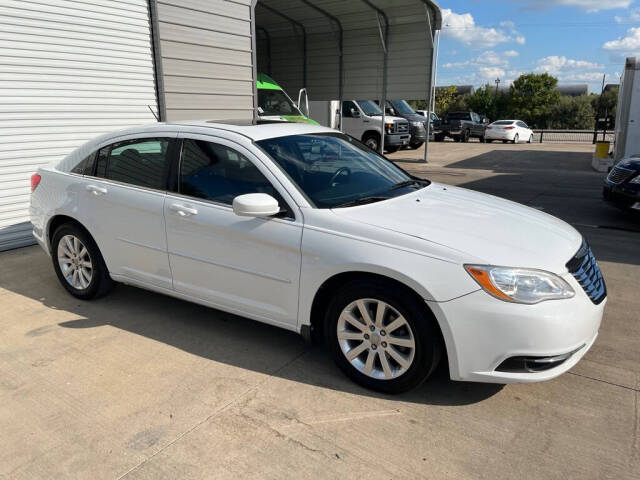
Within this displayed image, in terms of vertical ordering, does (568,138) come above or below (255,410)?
above

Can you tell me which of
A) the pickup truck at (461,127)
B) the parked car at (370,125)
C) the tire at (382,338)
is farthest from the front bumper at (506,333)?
the pickup truck at (461,127)

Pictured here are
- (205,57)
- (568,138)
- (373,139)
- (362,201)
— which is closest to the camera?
(362,201)

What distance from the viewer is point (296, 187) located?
339 centimetres

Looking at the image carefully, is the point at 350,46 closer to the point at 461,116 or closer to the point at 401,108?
the point at 401,108

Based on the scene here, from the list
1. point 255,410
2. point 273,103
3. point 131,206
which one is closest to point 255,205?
point 255,410

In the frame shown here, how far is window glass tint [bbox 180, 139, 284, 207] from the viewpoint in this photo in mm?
3537

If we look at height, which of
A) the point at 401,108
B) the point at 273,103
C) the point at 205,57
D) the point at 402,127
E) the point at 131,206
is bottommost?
the point at 131,206

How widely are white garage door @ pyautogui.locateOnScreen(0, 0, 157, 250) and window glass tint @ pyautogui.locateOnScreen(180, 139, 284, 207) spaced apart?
148 inches

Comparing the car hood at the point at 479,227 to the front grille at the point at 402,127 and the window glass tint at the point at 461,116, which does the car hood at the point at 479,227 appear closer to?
the front grille at the point at 402,127

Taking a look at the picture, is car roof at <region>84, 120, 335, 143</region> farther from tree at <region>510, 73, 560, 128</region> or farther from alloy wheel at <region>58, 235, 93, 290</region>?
tree at <region>510, 73, 560, 128</region>

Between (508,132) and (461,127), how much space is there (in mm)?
2918

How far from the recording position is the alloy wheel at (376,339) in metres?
3.00

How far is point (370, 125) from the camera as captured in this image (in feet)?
62.9

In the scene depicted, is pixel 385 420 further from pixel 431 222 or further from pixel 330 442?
pixel 431 222
